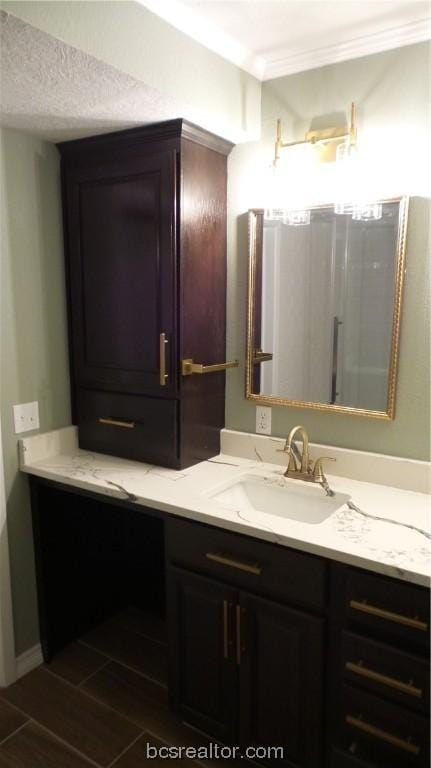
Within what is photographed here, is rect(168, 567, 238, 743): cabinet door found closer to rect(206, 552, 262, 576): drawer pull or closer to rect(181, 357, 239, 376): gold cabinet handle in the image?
rect(206, 552, 262, 576): drawer pull

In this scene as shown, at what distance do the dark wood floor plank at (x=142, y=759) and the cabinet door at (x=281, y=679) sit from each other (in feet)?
0.86

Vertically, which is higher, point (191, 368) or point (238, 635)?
point (191, 368)

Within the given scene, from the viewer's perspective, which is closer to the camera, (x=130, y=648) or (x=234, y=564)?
(x=234, y=564)

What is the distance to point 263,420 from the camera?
2107 millimetres

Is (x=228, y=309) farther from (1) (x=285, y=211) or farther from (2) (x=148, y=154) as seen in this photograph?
(2) (x=148, y=154)

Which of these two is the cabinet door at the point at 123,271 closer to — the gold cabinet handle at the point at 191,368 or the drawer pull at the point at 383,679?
the gold cabinet handle at the point at 191,368

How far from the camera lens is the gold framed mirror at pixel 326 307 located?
5.72 ft

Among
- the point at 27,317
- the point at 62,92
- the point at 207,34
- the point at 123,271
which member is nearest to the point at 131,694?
the point at 27,317

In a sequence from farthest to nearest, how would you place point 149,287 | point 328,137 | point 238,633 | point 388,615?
1. point 149,287
2. point 328,137
3. point 238,633
4. point 388,615

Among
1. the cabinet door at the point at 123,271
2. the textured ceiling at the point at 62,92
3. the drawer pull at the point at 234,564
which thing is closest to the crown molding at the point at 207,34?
the textured ceiling at the point at 62,92

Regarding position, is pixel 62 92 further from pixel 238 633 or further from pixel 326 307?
pixel 238 633

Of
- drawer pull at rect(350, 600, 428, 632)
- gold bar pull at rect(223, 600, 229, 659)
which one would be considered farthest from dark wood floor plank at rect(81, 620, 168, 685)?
drawer pull at rect(350, 600, 428, 632)

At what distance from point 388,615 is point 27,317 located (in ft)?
5.19

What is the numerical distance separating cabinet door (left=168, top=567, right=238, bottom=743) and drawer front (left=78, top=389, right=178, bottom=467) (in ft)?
1.56
